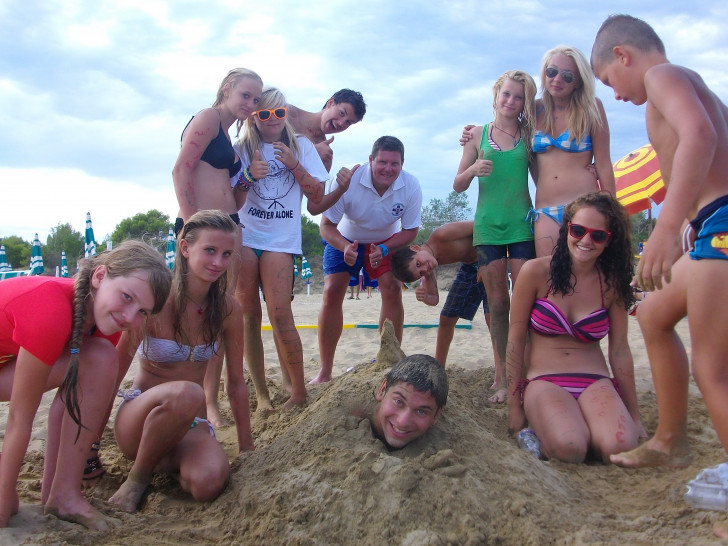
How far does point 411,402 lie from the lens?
2.57 m

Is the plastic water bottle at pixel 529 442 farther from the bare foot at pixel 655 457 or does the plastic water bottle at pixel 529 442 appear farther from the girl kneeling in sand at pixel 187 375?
the girl kneeling in sand at pixel 187 375

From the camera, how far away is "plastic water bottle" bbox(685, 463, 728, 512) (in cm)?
214

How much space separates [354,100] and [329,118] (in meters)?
0.24

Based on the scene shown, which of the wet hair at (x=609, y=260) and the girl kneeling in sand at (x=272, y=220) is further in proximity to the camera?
the girl kneeling in sand at (x=272, y=220)

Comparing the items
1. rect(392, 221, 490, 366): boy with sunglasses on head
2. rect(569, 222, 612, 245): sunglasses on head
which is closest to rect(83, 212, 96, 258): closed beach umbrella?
rect(392, 221, 490, 366): boy with sunglasses on head

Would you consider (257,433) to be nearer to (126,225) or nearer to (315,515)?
(315,515)

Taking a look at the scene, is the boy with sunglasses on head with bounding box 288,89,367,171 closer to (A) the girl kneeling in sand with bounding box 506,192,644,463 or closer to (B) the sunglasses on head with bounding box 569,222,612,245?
(A) the girl kneeling in sand with bounding box 506,192,644,463

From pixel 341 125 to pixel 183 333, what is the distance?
2386mm

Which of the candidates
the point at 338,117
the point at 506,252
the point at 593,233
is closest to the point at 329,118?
the point at 338,117

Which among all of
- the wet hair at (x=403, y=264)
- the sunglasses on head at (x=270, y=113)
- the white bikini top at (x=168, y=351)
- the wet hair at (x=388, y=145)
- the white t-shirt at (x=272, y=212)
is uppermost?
the sunglasses on head at (x=270, y=113)

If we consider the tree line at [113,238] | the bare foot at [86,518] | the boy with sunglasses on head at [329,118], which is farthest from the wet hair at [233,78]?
the tree line at [113,238]

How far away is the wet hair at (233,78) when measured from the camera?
3715mm

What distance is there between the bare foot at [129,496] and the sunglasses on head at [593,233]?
258 cm

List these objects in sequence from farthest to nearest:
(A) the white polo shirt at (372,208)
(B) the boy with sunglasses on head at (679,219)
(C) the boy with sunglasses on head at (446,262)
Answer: (A) the white polo shirt at (372,208) → (C) the boy with sunglasses on head at (446,262) → (B) the boy with sunglasses on head at (679,219)
